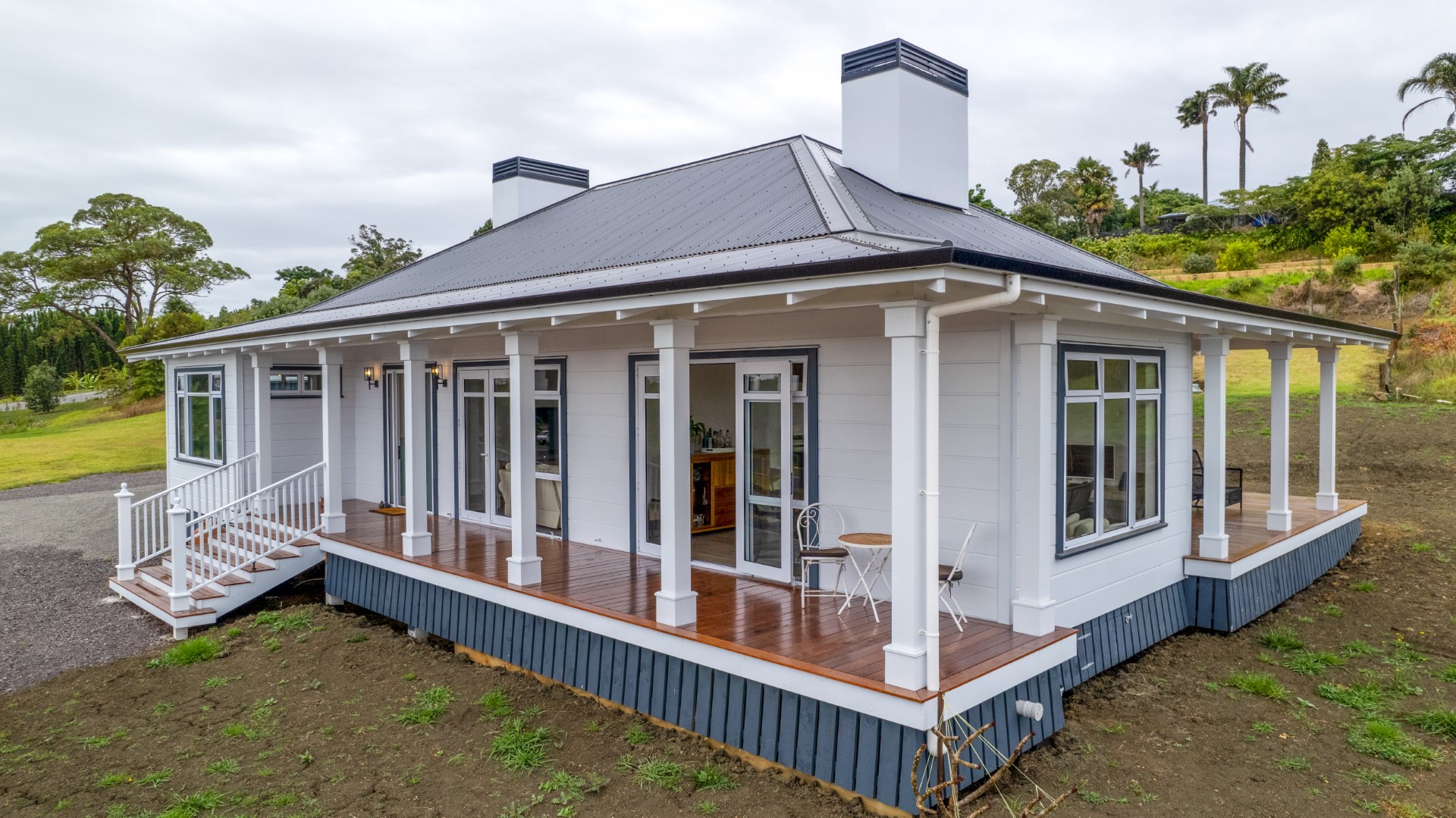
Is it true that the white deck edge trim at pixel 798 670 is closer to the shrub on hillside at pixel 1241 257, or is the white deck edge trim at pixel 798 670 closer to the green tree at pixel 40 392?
the shrub on hillside at pixel 1241 257

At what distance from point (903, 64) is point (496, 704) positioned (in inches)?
254

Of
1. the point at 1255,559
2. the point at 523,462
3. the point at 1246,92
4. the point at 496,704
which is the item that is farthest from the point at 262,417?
the point at 1246,92

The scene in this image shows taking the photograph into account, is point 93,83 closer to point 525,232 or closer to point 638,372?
point 525,232

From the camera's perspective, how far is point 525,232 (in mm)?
10836

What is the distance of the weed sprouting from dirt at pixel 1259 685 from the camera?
5508 mm

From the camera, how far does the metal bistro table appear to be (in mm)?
5367

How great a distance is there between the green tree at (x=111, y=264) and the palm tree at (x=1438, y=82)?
50543 millimetres

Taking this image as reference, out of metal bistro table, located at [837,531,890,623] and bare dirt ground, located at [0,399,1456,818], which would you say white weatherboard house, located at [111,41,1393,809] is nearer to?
metal bistro table, located at [837,531,890,623]

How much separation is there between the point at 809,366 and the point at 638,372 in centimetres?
190

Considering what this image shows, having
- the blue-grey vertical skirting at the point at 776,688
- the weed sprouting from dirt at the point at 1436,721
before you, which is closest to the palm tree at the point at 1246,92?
the blue-grey vertical skirting at the point at 776,688

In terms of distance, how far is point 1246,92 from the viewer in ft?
124

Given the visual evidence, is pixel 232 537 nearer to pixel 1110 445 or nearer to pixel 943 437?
pixel 943 437

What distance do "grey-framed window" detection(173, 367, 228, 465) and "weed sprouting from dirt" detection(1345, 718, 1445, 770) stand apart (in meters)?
11.8

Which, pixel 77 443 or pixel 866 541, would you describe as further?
pixel 77 443
